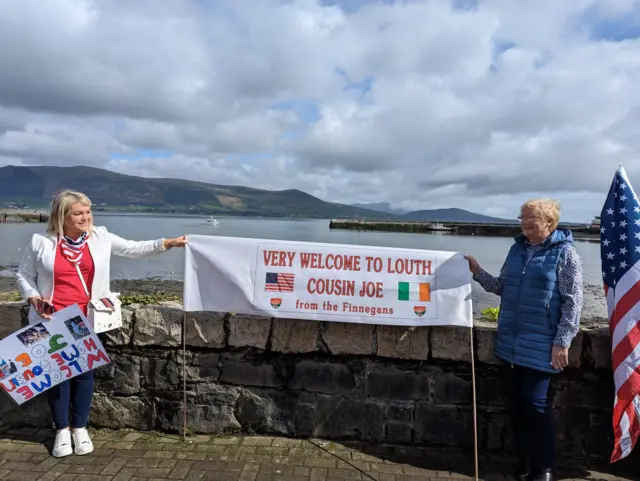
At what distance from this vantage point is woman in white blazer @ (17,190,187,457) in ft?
12.2

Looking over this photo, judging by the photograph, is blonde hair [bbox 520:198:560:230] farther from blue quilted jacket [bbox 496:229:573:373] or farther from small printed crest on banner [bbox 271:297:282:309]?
small printed crest on banner [bbox 271:297:282:309]

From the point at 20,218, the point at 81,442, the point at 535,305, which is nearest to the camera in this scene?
the point at 535,305

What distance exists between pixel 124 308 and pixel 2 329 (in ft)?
3.55

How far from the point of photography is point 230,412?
4250 millimetres

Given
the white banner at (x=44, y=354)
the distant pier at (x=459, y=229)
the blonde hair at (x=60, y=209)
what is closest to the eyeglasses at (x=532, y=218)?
the blonde hair at (x=60, y=209)

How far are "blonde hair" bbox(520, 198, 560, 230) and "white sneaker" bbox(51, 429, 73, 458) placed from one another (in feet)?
13.6

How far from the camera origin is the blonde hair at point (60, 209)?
148 inches

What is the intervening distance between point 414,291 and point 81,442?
306 centimetres

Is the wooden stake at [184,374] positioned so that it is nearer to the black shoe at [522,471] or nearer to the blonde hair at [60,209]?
the blonde hair at [60,209]

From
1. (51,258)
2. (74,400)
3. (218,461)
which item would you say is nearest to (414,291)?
(218,461)

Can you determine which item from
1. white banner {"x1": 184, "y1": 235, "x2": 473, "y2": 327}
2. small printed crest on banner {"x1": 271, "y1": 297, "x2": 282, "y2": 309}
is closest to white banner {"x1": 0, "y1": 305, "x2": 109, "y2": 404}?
white banner {"x1": 184, "y1": 235, "x2": 473, "y2": 327}

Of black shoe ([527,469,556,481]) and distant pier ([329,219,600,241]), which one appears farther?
distant pier ([329,219,600,241])

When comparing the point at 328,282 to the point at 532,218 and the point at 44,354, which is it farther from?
the point at 44,354

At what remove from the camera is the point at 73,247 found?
3812mm
